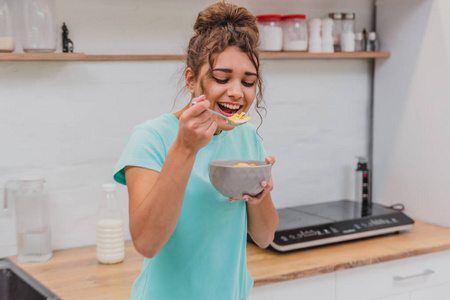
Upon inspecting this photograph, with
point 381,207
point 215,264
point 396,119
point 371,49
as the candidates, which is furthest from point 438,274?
point 215,264

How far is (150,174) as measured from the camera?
3.66 ft

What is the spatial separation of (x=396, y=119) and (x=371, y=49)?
313 millimetres

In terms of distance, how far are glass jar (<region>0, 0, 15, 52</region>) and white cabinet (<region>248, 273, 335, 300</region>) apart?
104cm

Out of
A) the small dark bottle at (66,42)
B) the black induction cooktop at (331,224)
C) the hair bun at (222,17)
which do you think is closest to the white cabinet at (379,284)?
the black induction cooktop at (331,224)

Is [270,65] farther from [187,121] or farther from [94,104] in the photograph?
[187,121]

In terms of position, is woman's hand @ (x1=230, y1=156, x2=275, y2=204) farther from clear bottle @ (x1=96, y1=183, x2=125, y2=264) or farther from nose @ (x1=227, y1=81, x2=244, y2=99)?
clear bottle @ (x1=96, y1=183, x2=125, y2=264)

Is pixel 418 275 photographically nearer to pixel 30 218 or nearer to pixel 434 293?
pixel 434 293

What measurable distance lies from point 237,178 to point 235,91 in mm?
173

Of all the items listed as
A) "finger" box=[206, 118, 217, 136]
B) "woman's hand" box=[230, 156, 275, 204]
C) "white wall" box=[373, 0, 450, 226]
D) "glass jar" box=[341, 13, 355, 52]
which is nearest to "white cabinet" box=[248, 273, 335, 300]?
"woman's hand" box=[230, 156, 275, 204]

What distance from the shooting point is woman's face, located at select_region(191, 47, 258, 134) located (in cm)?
117

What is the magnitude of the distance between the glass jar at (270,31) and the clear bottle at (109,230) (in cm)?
78

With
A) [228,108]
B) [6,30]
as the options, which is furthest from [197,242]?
[6,30]

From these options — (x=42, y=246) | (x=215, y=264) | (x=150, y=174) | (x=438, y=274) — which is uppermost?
(x=150, y=174)

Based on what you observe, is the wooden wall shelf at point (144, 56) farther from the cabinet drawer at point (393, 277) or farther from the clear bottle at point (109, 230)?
the cabinet drawer at point (393, 277)
